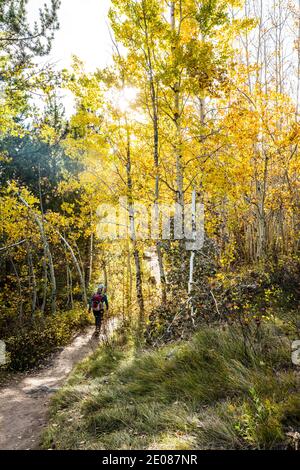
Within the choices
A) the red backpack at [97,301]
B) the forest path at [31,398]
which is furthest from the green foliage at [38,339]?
the red backpack at [97,301]

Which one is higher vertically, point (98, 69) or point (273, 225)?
point (98, 69)

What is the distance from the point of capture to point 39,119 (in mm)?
8742

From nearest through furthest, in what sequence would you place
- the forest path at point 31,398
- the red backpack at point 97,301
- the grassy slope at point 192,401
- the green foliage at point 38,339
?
1. the grassy slope at point 192,401
2. the forest path at point 31,398
3. the green foliage at point 38,339
4. the red backpack at point 97,301

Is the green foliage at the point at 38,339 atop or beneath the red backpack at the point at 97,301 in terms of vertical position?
beneath

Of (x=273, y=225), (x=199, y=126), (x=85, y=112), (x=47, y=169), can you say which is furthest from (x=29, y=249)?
(x=273, y=225)

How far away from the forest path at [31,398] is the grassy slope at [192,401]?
368 millimetres

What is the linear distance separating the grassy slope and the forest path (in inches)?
14.5

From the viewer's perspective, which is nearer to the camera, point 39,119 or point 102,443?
point 102,443

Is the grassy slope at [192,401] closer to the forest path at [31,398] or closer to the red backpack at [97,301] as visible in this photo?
the forest path at [31,398]

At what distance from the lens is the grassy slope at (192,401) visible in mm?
2951

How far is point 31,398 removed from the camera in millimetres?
6238

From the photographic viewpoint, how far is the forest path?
4543 millimetres

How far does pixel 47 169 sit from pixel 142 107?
7566 millimetres
